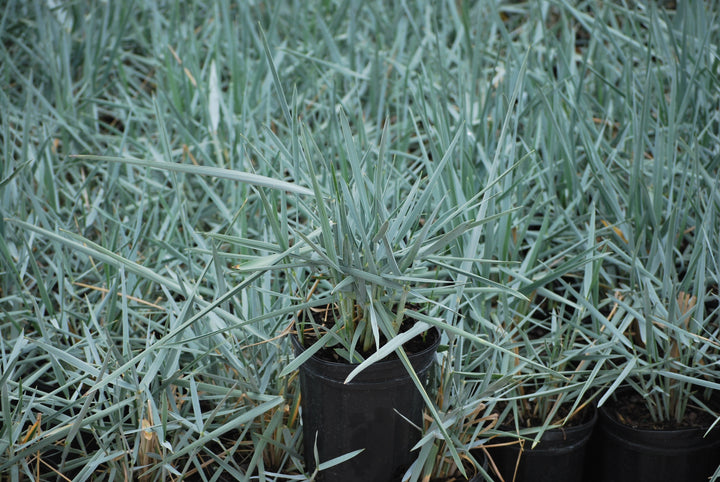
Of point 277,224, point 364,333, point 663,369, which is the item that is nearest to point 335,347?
point 364,333

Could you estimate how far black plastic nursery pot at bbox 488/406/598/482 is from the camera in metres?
1.22

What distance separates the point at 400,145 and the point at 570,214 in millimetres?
398

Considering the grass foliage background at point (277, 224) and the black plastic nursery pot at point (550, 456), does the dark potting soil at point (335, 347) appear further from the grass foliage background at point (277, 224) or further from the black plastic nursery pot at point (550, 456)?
the black plastic nursery pot at point (550, 456)

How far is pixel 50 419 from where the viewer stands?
1.12 meters

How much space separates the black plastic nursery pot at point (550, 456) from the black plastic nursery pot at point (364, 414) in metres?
0.22

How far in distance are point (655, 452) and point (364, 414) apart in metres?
0.53

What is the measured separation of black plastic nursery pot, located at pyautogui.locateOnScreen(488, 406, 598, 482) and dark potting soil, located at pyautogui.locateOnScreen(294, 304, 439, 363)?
30cm

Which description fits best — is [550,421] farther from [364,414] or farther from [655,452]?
[364,414]

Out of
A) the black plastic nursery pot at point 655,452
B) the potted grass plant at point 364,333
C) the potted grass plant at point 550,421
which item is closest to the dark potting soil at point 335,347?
the potted grass plant at point 364,333

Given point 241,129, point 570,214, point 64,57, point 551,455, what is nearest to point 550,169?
point 570,214

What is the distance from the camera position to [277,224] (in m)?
0.99

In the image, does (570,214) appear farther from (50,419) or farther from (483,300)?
(50,419)

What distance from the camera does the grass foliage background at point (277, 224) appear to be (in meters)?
1.11

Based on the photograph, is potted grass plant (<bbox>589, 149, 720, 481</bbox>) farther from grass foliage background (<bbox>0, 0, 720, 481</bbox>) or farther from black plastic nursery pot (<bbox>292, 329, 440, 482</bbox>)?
black plastic nursery pot (<bbox>292, 329, 440, 482</bbox>)
